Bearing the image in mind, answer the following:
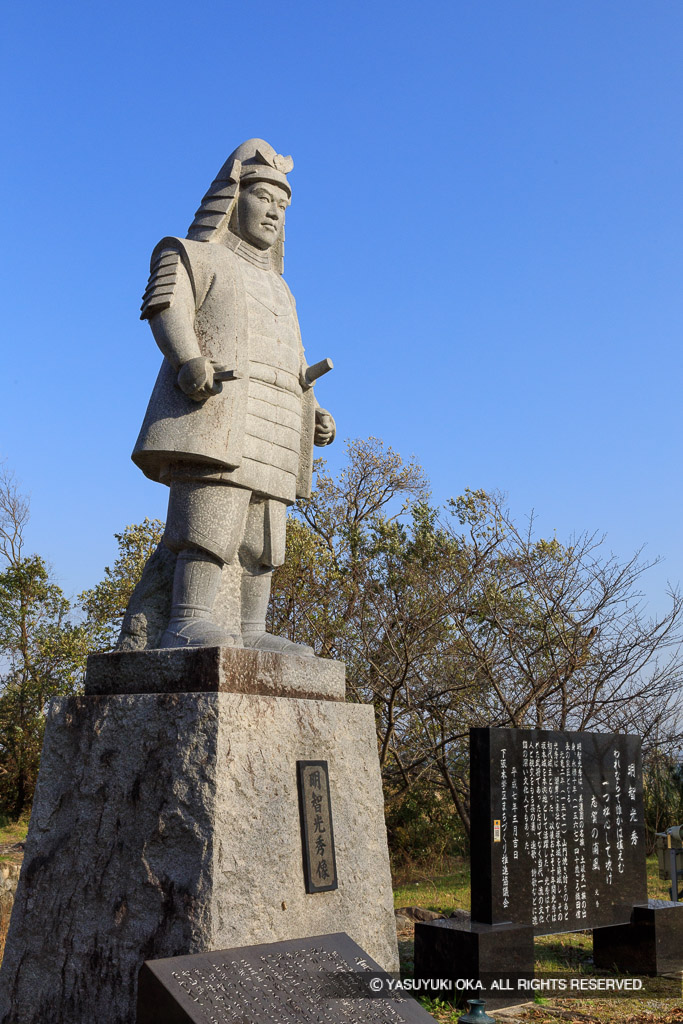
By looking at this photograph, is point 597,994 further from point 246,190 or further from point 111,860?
point 246,190

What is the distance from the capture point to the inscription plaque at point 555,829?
4391 millimetres

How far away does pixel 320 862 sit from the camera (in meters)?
3.06

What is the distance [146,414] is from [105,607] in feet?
22.0

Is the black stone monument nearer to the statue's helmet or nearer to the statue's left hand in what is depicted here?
the statue's left hand

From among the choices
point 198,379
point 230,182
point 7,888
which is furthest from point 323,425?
point 7,888

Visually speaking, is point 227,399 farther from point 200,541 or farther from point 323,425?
point 323,425

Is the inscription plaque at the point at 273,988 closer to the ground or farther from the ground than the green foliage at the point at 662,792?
farther from the ground

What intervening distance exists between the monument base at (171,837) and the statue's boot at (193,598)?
163 mm

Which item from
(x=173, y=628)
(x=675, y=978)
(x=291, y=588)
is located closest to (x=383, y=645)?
(x=291, y=588)

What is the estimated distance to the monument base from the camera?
9.09ft

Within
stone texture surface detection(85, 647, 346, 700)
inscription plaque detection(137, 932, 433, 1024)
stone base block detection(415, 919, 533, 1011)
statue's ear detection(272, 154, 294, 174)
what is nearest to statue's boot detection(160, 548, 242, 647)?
stone texture surface detection(85, 647, 346, 700)

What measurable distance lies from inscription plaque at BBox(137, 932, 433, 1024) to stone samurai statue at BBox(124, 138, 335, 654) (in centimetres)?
118

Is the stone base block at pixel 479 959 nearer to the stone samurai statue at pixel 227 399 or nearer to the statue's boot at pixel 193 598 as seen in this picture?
the stone samurai statue at pixel 227 399

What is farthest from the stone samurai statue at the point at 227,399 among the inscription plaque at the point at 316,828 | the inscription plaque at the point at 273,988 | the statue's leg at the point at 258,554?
the inscription plaque at the point at 273,988
